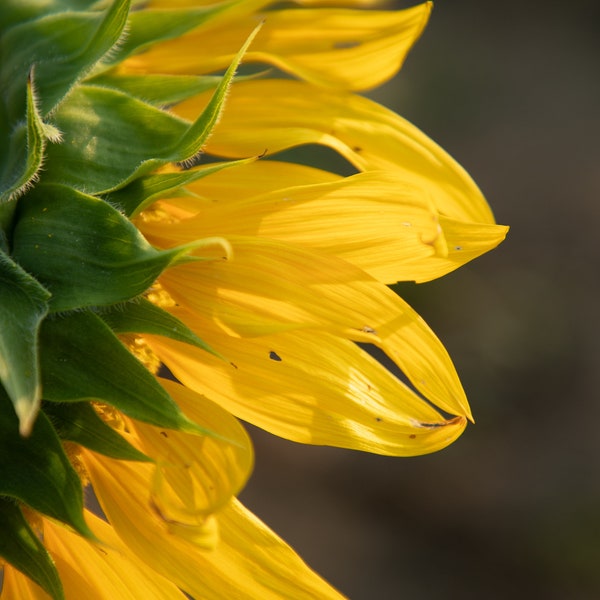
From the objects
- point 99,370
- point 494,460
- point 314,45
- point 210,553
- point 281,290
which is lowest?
point 494,460

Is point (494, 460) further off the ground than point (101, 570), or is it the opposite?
point (101, 570)

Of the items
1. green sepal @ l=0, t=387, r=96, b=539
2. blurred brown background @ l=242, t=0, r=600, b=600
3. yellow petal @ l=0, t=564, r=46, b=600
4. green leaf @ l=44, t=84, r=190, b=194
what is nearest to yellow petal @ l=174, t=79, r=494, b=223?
green leaf @ l=44, t=84, r=190, b=194

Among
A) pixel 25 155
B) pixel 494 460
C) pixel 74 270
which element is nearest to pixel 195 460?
pixel 74 270

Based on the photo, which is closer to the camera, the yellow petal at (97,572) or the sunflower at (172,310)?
the sunflower at (172,310)

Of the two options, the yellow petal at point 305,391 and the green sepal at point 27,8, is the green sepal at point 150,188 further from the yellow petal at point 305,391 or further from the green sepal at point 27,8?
the green sepal at point 27,8

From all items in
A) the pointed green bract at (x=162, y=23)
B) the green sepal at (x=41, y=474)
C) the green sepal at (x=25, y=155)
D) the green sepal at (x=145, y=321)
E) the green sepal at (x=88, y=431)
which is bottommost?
the green sepal at (x=41, y=474)

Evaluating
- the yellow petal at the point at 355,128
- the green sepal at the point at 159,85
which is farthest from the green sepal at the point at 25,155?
the yellow petal at the point at 355,128

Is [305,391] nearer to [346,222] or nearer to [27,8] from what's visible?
[346,222]
